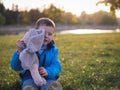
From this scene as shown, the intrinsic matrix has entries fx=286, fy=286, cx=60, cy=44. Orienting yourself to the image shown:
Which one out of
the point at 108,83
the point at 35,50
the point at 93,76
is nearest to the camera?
the point at 35,50

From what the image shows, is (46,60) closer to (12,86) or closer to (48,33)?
(48,33)

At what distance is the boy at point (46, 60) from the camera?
4321 mm

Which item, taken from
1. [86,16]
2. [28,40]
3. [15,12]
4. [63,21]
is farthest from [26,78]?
[86,16]

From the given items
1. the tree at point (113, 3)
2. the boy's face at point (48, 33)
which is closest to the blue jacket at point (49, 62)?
the boy's face at point (48, 33)

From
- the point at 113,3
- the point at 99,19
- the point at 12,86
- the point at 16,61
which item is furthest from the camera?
the point at 99,19

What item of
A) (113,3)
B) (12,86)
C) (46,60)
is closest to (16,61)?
(46,60)

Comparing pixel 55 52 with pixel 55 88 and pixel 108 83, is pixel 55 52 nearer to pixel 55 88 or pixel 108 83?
pixel 55 88

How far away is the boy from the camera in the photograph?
432 cm

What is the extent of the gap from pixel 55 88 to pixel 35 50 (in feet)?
2.08

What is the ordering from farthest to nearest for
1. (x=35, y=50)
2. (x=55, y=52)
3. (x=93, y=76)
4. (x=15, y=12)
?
(x=15, y=12), (x=93, y=76), (x=55, y=52), (x=35, y=50)

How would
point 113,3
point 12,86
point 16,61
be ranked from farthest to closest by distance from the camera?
point 113,3 → point 12,86 → point 16,61

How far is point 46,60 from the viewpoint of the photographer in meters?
4.60

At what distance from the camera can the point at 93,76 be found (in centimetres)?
673

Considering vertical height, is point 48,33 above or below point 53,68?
above
